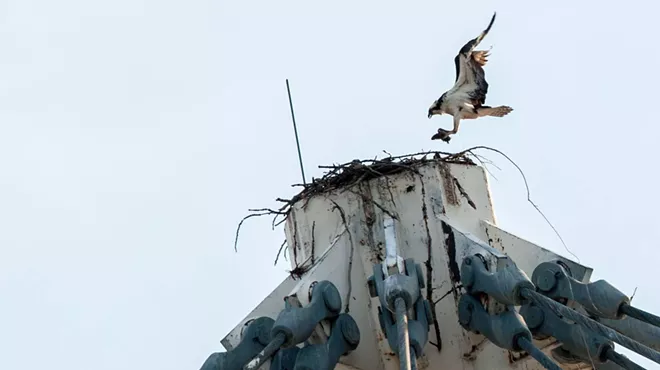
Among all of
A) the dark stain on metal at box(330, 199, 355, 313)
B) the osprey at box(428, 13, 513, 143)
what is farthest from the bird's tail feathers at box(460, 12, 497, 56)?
the dark stain on metal at box(330, 199, 355, 313)

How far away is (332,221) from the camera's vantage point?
10906 millimetres

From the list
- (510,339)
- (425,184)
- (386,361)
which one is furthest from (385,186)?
(510,339)

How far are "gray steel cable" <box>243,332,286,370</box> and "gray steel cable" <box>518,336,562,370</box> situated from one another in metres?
1.43

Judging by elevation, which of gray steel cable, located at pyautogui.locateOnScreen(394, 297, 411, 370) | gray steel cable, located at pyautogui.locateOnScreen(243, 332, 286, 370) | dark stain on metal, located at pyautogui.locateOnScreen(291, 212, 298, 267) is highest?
dark stain on metal, located at pyautogui.locateOnScreen(291, 212, 298, 267)

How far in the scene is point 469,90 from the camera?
12797 millimetres

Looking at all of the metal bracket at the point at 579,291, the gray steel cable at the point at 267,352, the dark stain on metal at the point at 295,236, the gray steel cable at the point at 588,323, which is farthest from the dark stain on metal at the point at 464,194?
the gray steel cable at the point at 267,352

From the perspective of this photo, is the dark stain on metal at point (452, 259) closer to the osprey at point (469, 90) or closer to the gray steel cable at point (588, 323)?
the gray steel cable at point (588, 323)

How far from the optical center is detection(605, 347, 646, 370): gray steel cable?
859 cm

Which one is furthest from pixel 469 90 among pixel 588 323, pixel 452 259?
pixel 588 323

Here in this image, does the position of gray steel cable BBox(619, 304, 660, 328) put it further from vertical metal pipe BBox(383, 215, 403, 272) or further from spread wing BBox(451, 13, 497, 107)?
spread wing BBox(451, 13, 497, 107)

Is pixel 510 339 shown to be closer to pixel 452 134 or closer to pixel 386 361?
pixel 386 361

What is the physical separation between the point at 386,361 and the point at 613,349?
70.3 inches

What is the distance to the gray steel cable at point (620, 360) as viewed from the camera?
8592mm

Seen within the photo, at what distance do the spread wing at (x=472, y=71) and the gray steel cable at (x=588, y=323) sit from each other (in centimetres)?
355
